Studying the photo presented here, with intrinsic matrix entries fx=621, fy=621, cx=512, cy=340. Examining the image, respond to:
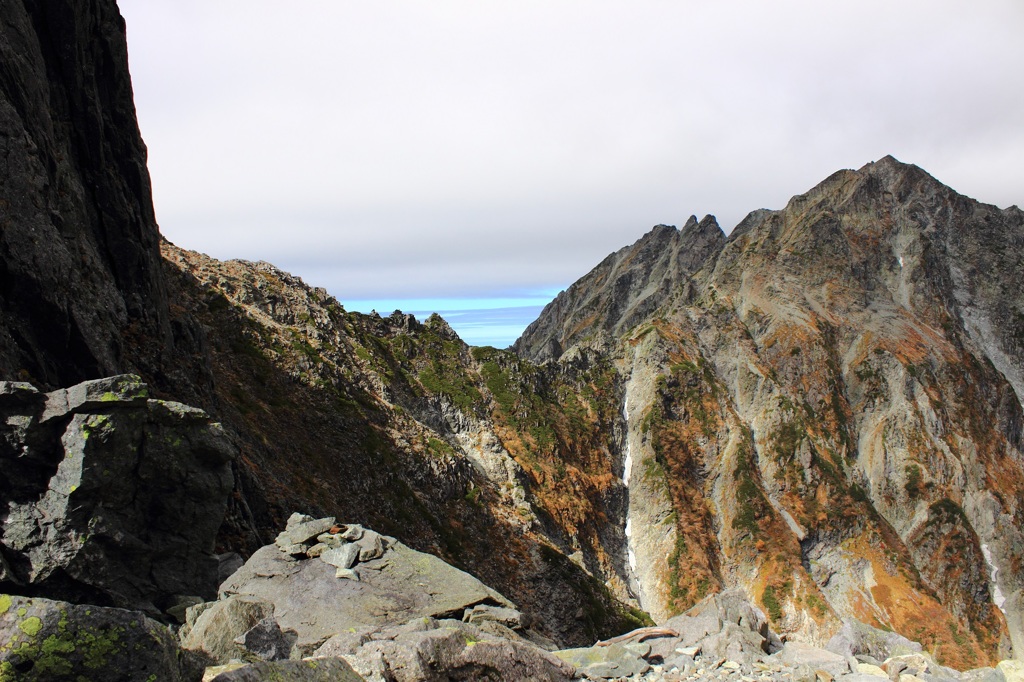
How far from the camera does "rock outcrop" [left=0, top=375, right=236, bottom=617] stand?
1436 centimetres

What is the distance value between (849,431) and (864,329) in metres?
27.3

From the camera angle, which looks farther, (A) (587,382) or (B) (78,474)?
(A) (587,382)

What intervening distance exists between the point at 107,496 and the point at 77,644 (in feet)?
26.3

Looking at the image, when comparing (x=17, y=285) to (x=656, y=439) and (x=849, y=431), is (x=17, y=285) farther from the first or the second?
(x=849, y=431)

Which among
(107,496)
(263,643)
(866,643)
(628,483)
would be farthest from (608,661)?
(628,483)

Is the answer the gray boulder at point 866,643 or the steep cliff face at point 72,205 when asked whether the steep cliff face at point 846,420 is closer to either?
the gray boulder at point 866,643

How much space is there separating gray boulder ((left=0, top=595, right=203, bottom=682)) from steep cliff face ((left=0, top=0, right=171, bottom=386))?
13246 mm

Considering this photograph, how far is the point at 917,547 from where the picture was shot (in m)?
112

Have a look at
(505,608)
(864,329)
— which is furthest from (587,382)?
(505,608)

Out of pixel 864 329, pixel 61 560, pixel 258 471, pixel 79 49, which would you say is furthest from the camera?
pixel 864 329

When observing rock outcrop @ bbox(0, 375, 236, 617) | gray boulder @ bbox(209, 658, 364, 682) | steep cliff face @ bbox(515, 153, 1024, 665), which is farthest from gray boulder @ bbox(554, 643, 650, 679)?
steep cliff face @ bbox(515, 153, 1024, 665)

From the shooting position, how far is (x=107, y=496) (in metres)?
15.9

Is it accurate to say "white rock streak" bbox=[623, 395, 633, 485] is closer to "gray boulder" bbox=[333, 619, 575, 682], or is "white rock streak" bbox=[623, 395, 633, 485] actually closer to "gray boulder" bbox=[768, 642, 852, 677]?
"gray boulder" bbox=[768, 642, 852, 677]

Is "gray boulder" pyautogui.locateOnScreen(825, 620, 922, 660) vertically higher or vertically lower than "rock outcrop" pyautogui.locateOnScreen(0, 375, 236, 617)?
lower
